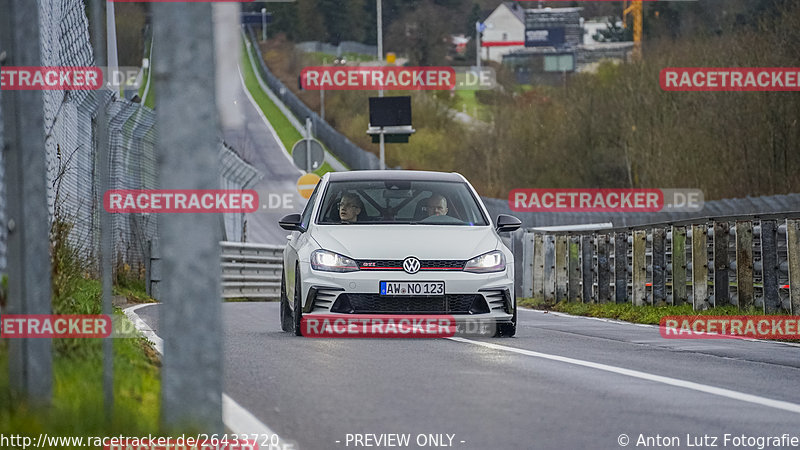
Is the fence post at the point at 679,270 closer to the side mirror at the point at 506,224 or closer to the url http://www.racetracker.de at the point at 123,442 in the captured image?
the side mirror at the point at 506,224

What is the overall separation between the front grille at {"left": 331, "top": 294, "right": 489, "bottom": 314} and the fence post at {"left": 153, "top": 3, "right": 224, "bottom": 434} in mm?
7249

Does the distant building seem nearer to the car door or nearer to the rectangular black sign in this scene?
the rectangular black sign

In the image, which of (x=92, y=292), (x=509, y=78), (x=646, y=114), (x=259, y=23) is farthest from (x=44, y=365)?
(x=259, y=23)

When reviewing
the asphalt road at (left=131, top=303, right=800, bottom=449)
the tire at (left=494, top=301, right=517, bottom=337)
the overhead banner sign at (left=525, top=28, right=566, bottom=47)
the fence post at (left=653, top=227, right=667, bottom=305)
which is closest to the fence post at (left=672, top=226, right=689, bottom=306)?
the fence post at (left=653, top=227, right=667, bottom=305)

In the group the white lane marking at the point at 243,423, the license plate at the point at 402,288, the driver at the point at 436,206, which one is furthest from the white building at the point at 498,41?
the white lane marking at the point at 243,423

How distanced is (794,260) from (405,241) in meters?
5.00

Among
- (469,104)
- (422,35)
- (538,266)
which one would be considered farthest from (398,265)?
(469,104)

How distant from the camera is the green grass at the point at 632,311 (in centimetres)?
1706

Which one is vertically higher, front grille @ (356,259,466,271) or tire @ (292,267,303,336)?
front grille @ (356,259,466,271)

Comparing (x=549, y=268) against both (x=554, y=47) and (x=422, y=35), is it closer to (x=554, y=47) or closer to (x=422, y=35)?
(x=422, y=35)

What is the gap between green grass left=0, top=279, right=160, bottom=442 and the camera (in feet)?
19.2

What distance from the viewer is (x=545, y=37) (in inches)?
6821

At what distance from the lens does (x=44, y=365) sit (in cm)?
638

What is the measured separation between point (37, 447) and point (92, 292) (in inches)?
304
